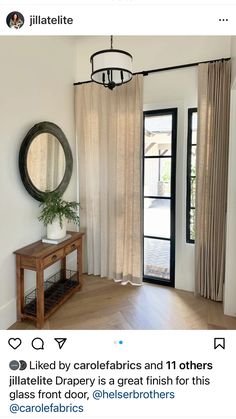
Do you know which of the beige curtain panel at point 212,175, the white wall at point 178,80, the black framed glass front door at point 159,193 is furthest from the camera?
the black framed glass front door at point 159,193

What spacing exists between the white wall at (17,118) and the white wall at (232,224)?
5.39 ft

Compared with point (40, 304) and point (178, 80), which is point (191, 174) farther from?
point (40, 304)

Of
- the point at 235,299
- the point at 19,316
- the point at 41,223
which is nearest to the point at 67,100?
the point at 41,223

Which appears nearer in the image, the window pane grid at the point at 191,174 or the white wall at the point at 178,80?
the white wall at the point at 178,80

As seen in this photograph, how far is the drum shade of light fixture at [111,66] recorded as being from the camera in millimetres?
1502

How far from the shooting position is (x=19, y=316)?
2064mm

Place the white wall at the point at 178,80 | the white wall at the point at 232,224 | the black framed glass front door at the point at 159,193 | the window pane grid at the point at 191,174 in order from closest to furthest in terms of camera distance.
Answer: the white wall at the point at 232,224
the white wall at the point at 178,80
the window pane grid at the point at 191,174
the black framed glass front door at the point at 159,193

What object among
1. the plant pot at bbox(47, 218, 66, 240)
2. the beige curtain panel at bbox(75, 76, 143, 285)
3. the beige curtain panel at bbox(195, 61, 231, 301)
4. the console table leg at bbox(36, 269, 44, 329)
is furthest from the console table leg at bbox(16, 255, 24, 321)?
the beige curtain panel at bbox(195, 61, 231, 301)
